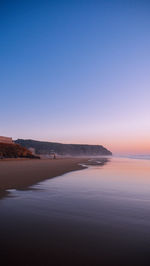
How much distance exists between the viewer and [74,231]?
358cm

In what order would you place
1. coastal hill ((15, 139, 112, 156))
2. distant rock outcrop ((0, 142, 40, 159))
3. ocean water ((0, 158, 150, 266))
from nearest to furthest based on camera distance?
ocean water ((0, 158, 150, 266)) < distant rock outcrop ((0, 142, 40, 159)) < coastal hill ((15, 139, 112, 156))

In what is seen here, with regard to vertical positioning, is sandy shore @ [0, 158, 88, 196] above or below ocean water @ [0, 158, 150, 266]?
below

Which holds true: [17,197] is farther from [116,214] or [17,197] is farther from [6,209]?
[116,214]

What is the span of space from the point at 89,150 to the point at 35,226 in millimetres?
167836

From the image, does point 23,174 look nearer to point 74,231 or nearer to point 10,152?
point 74,231

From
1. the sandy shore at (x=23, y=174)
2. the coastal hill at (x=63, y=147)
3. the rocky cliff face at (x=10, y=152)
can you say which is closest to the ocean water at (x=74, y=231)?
the sandy shore at (x=23, y=174)

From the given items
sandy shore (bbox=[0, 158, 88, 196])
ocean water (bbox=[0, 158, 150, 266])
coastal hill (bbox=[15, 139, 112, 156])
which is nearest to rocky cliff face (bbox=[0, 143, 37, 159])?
sandy shore (bbox=[0, 158, 88, 196])

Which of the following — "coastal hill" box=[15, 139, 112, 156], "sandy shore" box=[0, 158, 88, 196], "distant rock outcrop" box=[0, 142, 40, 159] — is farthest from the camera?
"coastal hill" box=[15, 139, 112, 156]

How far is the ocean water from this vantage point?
265 cm

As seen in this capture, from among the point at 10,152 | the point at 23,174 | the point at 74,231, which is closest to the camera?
the point at 74,231

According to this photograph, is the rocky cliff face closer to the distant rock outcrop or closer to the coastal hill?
Answer: the distant rock outcrop

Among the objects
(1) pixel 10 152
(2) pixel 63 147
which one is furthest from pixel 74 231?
(2) pixel 63 147

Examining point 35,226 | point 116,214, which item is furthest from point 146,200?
point 35,226

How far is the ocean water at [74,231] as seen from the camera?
2654 mm
